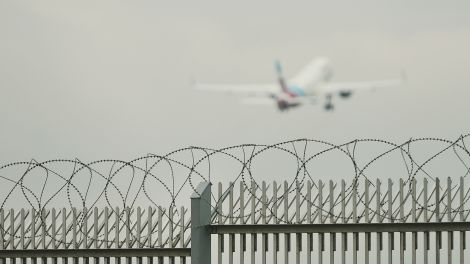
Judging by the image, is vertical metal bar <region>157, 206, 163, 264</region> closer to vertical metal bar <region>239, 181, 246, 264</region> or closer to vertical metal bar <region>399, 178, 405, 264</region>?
vertical metal bar <region>239, 181, 246, 264</region>

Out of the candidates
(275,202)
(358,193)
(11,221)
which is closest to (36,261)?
(11,221)

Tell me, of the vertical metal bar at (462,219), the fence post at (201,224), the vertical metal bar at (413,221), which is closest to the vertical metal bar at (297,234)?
the fence post at (201,224)

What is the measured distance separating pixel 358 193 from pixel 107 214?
427cm

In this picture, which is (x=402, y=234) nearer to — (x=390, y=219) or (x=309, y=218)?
(x=390, y=219)

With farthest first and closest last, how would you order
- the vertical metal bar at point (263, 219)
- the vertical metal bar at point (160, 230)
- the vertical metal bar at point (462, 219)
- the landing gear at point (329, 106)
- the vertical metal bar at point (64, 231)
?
the landing gear at point (329, 106)
the vertical metal bar at point (64, 231)
the vertical metal bar at point (160, 230)
the vertical metal bar at point (263, 219)
the vertical metal bar at point (462, 219)

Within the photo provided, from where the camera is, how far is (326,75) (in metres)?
132

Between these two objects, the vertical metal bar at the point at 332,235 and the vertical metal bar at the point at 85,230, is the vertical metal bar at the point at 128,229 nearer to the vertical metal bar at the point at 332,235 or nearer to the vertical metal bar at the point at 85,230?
the vertical metal bar at the point at 85,230

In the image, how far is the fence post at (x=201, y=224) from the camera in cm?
1795

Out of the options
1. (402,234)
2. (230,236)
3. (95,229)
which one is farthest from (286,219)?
(95,229)

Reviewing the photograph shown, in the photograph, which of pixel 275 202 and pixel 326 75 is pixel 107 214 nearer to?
pixel 275 202

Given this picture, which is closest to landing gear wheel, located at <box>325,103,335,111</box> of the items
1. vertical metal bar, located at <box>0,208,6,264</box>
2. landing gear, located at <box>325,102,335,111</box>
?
landing gear, located at <box>325,102,335,111</box>

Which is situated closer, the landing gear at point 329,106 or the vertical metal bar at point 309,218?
the vertical metal bar at point 309,218

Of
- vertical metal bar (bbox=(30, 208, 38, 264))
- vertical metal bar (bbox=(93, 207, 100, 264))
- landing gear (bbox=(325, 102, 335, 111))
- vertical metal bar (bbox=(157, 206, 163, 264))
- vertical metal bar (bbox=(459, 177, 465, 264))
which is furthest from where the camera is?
landing gear (bbox=(325, 102, 335, 111))

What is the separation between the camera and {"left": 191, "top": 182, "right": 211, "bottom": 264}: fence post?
18.0 meters
